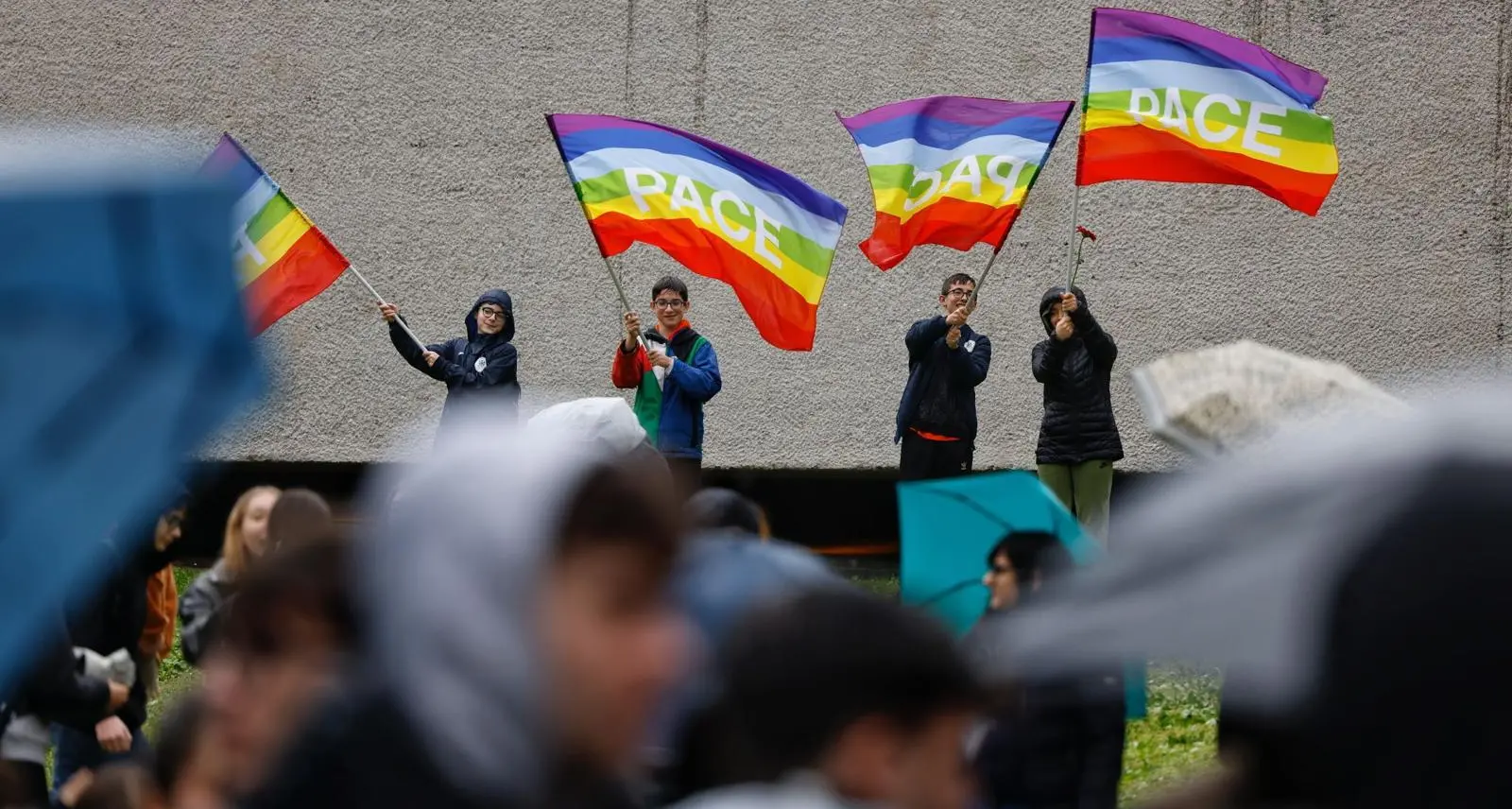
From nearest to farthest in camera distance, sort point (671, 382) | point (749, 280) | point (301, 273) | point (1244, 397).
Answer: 1. point (1244, 397)
2. point (749, 280)
3. point (301, 273)
4. point (671, 382)

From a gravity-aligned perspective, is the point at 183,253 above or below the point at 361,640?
above

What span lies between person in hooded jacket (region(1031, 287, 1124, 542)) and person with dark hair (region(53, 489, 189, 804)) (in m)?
6.54

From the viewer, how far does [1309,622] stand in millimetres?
1392

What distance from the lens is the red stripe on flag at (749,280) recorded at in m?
8.38

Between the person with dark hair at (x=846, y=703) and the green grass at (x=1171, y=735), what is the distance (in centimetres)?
351

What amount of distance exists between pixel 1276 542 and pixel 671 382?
883cm

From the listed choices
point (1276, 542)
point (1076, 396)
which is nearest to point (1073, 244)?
point (1076, 396)

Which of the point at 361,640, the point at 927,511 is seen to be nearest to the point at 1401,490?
the point at 361,640

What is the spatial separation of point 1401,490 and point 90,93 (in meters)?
13.8

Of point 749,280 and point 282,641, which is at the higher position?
point 749,280

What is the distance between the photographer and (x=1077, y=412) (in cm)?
1077

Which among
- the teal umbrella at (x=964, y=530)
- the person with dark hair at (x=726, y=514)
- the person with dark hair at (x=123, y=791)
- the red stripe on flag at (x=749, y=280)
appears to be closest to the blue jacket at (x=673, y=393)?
the red stripe on flag at (x=749, y=280)

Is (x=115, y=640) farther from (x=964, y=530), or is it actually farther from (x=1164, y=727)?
(x=1164, y=727)

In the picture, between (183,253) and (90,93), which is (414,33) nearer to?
(90,93)
